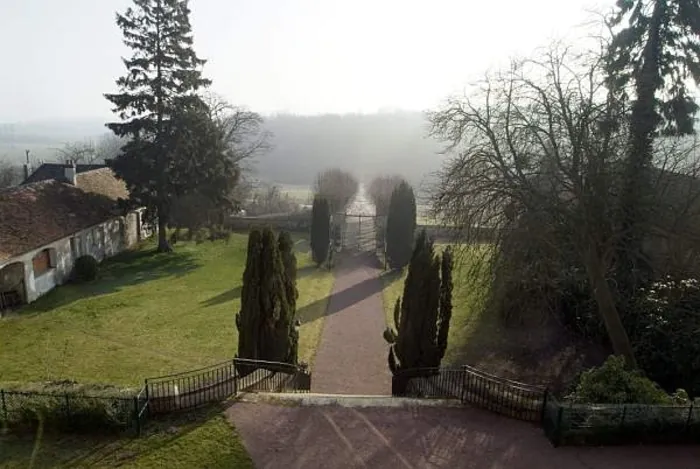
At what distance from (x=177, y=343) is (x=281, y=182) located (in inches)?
3175

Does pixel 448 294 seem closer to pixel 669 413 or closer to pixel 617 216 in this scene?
pixel 617 216

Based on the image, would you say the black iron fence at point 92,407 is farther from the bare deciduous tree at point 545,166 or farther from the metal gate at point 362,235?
the metal gate at point 362,235

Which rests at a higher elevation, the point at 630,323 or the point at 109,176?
the point at 109,176

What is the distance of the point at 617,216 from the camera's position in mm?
12938

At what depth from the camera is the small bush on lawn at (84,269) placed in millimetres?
26562

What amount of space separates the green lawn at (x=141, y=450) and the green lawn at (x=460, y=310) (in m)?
8.37

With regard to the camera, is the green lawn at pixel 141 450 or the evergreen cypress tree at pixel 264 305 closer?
the green lawn at pixel 141 450

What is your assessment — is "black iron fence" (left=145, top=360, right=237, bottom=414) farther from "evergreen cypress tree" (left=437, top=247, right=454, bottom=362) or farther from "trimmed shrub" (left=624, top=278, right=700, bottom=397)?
"trimmed shrub" (left=624, top=278, right=700, bottom=397)

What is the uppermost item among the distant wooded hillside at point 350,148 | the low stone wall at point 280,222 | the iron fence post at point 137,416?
the distant wooded hillside at point 350,148

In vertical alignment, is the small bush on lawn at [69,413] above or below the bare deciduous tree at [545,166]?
below

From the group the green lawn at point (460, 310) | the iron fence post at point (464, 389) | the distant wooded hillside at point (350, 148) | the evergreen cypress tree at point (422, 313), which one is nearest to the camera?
the iron fence post at point (464, 389)

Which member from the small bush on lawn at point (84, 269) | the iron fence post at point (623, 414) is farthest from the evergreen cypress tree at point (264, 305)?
the small bush on lawn at point (84, 269)

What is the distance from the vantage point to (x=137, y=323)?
836 inches

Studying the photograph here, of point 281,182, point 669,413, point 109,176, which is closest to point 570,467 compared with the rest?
point 669,413
